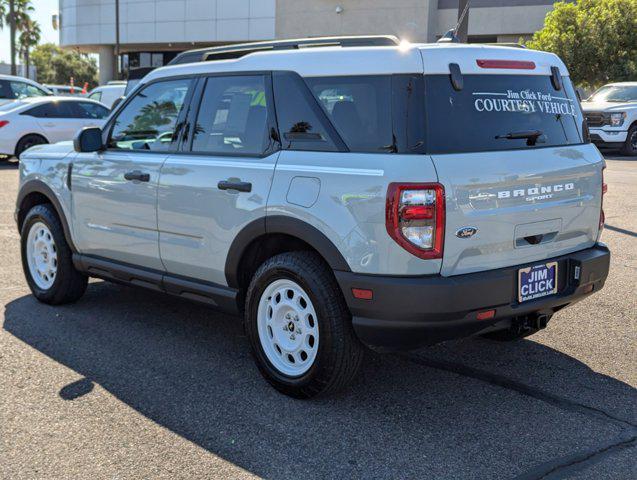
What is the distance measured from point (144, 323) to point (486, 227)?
9.48 feet

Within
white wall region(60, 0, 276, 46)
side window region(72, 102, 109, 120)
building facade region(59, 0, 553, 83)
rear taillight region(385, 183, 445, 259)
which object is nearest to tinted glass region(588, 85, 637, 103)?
side window region(72, 102, 109, 120)

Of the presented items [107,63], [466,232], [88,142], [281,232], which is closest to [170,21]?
[107,63]

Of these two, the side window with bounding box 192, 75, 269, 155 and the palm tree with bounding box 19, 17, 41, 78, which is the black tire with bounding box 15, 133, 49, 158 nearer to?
the side window with bounding box 192, 75, 269, 155

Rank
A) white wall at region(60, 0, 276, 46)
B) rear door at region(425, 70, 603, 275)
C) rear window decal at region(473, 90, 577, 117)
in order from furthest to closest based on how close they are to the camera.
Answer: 1. white wall at region(60, 0, 276, 46)
2. rear window decal at region(473, 90, 577, 117)
3. rear door at region(425, 70, 603, 275)

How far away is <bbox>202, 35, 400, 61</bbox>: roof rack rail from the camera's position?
414 centimetres

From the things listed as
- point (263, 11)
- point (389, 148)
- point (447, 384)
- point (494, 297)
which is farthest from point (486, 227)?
point (263, 11)

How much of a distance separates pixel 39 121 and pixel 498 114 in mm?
14027

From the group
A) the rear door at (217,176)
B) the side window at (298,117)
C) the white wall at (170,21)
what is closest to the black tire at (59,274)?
the rear door at (217,176)

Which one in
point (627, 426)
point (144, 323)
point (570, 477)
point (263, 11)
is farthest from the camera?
point (263, 11)

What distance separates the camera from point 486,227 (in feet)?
12.2

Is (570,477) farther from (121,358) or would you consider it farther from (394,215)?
(121,358)

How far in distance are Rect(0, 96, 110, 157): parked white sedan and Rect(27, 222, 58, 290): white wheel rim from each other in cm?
1062

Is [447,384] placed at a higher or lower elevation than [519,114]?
lower

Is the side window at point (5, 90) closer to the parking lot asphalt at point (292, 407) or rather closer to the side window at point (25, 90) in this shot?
the side window at point (25, 90)
